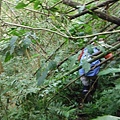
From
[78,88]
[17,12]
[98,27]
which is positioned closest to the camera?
[98,27]

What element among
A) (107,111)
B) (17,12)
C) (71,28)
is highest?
(17,12)

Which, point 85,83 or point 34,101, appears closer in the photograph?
point 34,101

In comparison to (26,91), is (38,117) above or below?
below

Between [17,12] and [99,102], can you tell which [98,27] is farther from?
[17,12]

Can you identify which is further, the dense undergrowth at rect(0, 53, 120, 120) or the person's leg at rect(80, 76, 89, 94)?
the person's leg at rect(80, 76, 89, 94)

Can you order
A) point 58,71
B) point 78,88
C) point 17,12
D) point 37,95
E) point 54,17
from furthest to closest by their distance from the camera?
point 17,12 → point 78,88 → point 58,71 → point 37,95 → point 54,17

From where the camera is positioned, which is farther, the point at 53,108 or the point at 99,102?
the point at 99,102

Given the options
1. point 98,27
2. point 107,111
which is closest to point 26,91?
point 107,111

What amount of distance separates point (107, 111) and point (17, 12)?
2390mm

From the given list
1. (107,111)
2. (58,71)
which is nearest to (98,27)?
(58,71)

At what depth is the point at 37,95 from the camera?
2271mm

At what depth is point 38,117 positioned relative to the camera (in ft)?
7.38

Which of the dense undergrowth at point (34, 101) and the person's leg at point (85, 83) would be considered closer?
the dense undergrowth at point (34, 101)

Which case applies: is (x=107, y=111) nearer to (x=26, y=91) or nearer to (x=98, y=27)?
(x=26, y=91)
